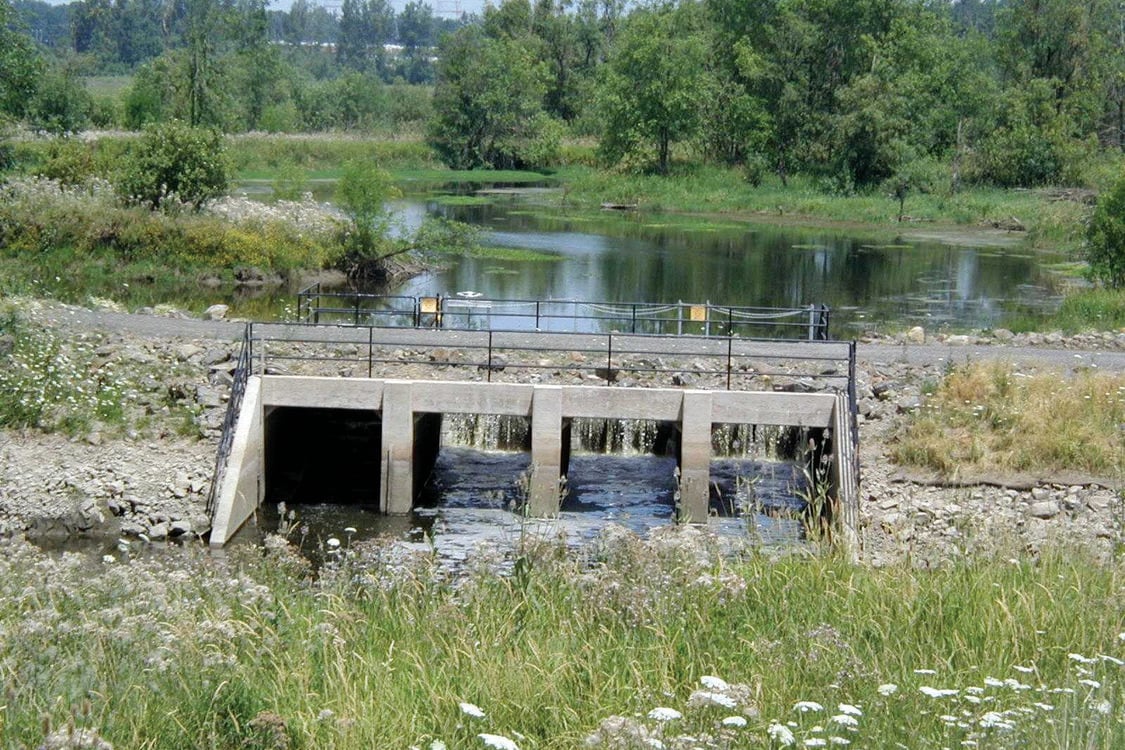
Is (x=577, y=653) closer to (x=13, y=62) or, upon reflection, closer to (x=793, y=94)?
(x=13, y=62)

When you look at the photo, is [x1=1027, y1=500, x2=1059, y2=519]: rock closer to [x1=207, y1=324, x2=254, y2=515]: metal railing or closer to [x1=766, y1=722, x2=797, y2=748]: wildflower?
[x1=207, y1=324, x2=254, y2=515]: metal railing

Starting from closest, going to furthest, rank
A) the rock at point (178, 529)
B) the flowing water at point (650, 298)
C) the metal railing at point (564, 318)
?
1. the rock at point (178, 529)
2. the flowing water at point (650, 298)
3. the metal railing at point (564, 318)

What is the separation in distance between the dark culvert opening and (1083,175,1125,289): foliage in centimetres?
2186

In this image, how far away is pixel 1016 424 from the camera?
21.6 m

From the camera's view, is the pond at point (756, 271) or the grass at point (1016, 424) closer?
the grass at point (1016, 424)

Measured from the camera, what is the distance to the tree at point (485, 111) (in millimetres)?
95500

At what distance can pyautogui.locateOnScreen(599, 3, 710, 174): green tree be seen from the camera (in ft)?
284

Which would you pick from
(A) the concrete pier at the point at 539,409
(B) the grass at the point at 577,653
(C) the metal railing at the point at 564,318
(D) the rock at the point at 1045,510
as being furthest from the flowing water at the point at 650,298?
(D) the rock at the point at 1045,510

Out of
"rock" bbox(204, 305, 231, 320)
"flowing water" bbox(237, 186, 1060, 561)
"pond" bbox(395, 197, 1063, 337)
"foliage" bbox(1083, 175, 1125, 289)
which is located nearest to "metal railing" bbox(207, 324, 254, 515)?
"flowing water" bbox(237, 186, 1060, 561)

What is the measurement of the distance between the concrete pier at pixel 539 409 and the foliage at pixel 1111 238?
1876 cm

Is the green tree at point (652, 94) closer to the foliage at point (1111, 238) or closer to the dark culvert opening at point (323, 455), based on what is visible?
the foliage at point (1111, 238)

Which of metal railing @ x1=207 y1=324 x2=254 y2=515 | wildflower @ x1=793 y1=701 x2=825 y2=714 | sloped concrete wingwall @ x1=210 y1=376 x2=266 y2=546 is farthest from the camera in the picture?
metal railing @ x1=207 y1=324 x2=254 y2=515

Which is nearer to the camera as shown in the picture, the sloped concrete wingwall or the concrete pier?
the sloped concrete wingwall

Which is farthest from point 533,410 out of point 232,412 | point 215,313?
point 215,313
